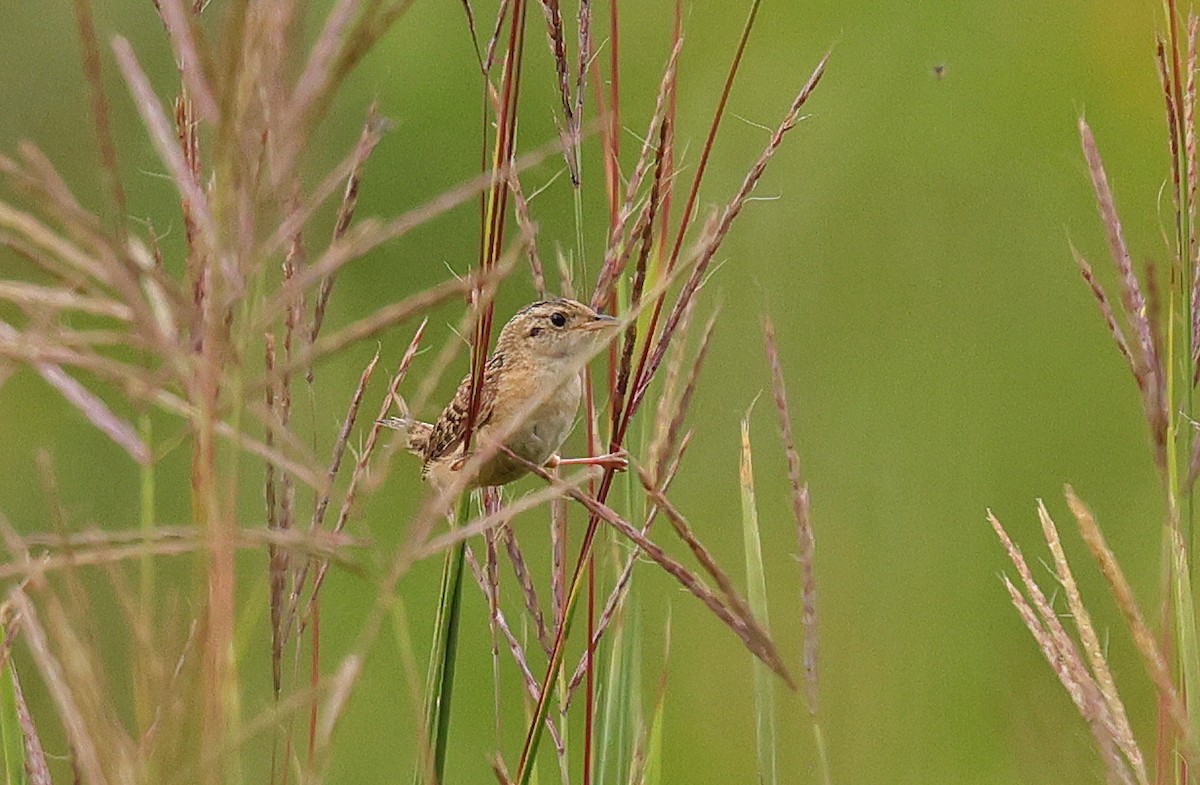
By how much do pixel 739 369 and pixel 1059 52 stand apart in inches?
85.3

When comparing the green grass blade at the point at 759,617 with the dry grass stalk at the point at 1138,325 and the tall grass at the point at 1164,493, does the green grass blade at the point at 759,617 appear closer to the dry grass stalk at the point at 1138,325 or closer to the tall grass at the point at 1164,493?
the tall grass at the point at 1164,493

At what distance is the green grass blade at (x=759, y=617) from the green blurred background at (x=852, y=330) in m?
1.80

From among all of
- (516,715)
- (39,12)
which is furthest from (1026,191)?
(39,12)

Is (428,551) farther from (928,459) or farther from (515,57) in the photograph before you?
(928,459)

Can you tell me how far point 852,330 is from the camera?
17.0ft

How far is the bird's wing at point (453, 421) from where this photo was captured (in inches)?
102

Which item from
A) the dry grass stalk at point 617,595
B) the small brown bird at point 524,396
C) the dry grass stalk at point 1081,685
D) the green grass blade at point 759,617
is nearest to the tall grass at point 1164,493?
the dry grass stalk at point 1081,685

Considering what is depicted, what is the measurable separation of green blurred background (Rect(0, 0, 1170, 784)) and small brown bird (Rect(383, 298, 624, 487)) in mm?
813

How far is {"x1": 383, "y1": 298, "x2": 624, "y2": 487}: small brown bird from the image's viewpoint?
99.1 inches

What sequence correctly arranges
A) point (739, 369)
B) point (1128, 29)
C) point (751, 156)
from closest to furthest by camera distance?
point (739, 369), point (751, 156), point (1128, 29)

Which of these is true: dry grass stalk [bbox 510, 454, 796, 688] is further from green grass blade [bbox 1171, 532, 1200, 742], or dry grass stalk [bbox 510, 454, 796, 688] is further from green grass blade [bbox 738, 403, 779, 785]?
green grass blade [bbox 1171, 532, 1200, 742]

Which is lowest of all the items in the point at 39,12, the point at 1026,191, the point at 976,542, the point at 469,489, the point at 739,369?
the point at 469,489

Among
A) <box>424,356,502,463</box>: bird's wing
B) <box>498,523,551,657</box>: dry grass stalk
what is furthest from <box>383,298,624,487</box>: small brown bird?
<box>498,523,551,657</box>: dry grass stalk

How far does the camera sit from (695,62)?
6.06 m
